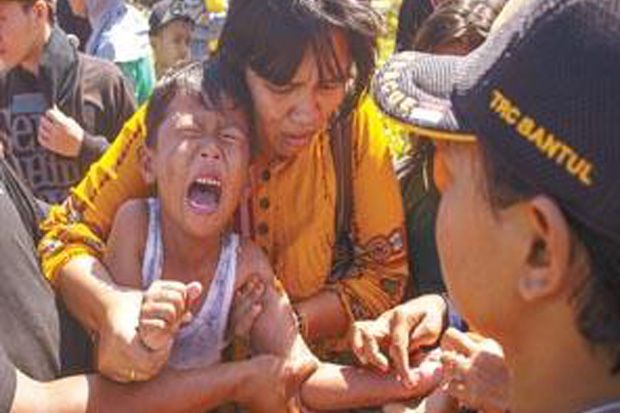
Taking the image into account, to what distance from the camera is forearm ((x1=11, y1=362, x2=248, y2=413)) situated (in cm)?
212

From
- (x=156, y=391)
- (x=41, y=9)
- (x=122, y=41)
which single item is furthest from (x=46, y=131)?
(x=156, y=391)

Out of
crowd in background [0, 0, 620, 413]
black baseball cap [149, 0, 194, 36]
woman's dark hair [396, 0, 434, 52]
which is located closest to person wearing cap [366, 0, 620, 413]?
crowd in background [0, 0, 620, 413]

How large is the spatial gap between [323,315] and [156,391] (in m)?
0.46

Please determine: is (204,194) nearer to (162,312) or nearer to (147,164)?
(147,164)

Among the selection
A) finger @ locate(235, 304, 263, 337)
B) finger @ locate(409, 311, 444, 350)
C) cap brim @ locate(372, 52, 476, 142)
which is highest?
cap brim @ locate(372, 52, 476, 142)

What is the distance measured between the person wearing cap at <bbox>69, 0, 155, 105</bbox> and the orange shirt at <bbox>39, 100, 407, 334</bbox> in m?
2.23

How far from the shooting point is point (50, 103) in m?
3.91

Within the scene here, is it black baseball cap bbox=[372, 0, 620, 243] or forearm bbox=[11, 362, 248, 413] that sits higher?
black baseball cap bbox=[372, 0, 620, 243]

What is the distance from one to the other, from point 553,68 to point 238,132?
124 cm

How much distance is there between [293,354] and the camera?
2.23 meters

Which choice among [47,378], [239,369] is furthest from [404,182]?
[47,378]

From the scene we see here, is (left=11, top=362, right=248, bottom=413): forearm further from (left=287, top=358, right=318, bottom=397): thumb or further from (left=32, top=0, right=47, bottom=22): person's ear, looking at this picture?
(left=32, top=0, right=47, bottom=22): person's ear

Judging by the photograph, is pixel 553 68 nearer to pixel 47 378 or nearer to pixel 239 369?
pixel 239 369

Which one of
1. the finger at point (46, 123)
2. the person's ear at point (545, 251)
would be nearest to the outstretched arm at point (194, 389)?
the person's ear at point (545, 251)
